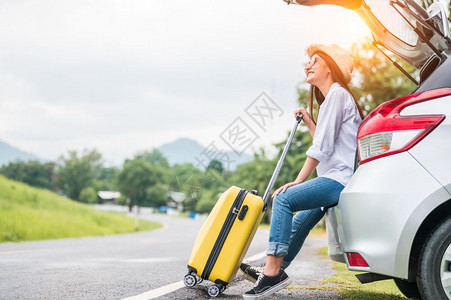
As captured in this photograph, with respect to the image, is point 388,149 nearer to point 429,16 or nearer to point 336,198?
point 336,198

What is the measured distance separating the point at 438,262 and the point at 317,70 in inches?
66.2

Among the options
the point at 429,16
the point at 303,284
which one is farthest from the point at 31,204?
the point at 429,16

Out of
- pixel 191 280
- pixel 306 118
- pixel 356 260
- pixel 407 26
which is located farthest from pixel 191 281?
pixel 407 26

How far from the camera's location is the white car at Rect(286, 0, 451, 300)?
305cm

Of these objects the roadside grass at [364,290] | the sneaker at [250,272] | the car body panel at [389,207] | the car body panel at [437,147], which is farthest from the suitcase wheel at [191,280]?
the car body panel at [437,147]

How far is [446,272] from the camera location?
120 inches

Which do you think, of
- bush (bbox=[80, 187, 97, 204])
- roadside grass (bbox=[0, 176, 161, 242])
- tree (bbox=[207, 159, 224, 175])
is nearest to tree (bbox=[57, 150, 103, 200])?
bush (bbox=[80, 187, 97, 204])

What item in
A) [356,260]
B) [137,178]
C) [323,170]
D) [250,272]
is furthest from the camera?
[137,178]

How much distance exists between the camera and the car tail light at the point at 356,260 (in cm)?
328

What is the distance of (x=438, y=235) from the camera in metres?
3.06

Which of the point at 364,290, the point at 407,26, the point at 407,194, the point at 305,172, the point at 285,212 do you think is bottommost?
the point at 364,290

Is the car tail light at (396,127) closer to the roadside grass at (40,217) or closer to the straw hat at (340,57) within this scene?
the straw hat at (340,57)

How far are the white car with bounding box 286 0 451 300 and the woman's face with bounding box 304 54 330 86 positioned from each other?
800mm

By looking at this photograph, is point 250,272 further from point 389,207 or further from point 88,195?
point 88,195
